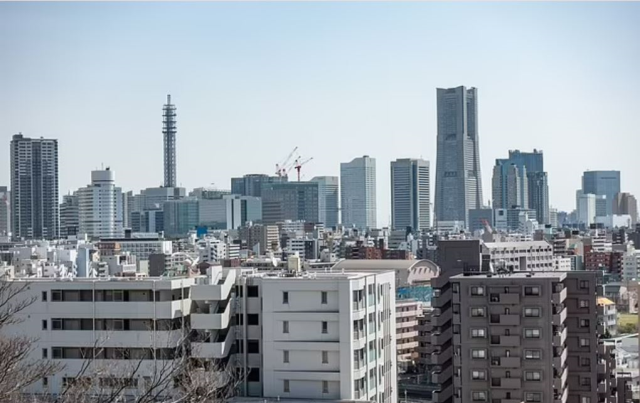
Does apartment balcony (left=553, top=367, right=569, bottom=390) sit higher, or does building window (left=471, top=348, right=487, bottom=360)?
building window (left=471, top=348, right=487, bottom=360)

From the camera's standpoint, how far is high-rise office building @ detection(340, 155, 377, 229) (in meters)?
122

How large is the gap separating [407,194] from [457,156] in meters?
9.06

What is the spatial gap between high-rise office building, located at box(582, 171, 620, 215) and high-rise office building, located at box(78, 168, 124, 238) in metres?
53.3

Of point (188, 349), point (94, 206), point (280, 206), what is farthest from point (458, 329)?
point (280, 206)

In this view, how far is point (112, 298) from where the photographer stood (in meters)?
10.7

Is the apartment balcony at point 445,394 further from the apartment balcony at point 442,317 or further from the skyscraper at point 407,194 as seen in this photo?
the skyscraper at point 407,194

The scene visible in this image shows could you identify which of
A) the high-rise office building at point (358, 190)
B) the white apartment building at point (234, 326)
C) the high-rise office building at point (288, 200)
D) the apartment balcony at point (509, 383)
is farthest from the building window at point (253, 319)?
the high-rise office building at point (358, 190)

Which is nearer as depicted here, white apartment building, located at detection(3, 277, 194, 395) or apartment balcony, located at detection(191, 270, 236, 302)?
white apartment building, located at detection(3, 277, 194, 395)

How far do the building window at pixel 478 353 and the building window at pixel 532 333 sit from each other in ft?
1.82

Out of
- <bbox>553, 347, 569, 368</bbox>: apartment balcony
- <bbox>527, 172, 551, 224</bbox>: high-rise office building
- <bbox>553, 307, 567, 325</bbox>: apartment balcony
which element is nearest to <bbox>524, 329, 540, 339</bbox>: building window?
<bbox>553, 307, 567, 325</bbox>: apartment balcony

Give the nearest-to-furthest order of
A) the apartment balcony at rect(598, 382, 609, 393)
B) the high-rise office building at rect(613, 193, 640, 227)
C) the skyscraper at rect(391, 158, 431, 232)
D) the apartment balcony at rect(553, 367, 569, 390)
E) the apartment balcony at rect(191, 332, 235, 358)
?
1. the apartment balcony at rect(191, 332, 235, 358)
2. the apartment balcony at rect(553, 367, 569, 390)
3. the apartment balcony at rect(598, 382, 609, 393)
4. the high-rise office building at rect(613, 193, 640, 227)
5. the skyscraper at rect(391, 158, 431, 232)

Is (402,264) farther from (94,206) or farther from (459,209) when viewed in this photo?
(459,209)

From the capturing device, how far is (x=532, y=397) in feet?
42.2

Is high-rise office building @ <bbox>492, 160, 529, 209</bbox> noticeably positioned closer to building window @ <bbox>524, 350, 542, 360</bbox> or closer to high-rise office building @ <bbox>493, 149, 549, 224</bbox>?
high-rise office building @ <bbox>493, 149, 549, 224</bbox>
